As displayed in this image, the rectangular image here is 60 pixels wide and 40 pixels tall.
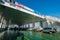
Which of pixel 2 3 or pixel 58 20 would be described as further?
pixel 58 20

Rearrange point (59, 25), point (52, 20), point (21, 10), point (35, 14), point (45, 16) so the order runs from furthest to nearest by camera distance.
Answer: point (59, 25)
point (52, 20)
point (45, 16)
point (35, 14)
point (21, 10)

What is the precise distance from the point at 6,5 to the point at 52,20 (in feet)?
82.8

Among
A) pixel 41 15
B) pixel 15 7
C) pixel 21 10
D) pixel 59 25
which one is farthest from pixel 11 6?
pixel 59 25

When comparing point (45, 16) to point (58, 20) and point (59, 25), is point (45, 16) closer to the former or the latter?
point (58, 20)

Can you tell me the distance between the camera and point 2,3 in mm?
29516

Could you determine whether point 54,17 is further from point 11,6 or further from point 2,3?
point 2,3

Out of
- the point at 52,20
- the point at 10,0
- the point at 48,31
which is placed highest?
the point at 10,0

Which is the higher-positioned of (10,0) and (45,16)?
(10,0)

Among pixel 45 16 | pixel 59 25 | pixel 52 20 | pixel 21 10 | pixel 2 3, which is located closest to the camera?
pixel 2 3

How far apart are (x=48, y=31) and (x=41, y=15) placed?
6015 millimetres

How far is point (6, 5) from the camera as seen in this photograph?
1196 inches

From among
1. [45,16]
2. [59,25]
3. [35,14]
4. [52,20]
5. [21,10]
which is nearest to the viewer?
[21,10]

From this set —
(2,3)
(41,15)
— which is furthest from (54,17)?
(2,3)

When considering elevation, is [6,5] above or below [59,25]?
above
